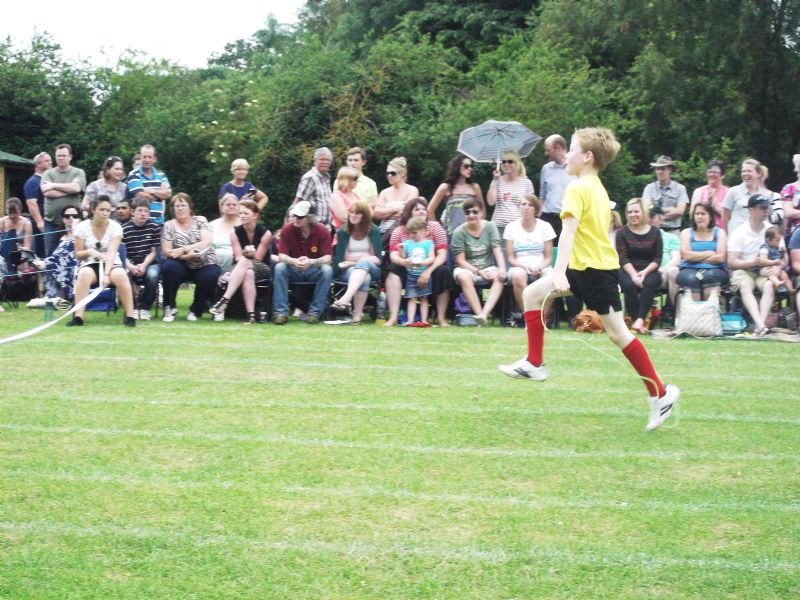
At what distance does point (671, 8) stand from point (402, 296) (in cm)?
2126

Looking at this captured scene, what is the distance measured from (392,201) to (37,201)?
563cm

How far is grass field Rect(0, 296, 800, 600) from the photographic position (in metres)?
4.32

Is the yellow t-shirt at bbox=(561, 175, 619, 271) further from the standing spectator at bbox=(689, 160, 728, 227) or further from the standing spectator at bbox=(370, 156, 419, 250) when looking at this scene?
the standing spectator at bbox=(689, 160, 728, 227)

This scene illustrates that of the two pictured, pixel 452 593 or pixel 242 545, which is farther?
pixel 242 545

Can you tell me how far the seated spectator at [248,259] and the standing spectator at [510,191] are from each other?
3.11 metres

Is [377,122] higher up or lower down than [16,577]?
higher up

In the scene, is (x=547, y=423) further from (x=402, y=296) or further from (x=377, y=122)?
(x=377, y=122)

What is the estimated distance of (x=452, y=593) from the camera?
4.12 metres

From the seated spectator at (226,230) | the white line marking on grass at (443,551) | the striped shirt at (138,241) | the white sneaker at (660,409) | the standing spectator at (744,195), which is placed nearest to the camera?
the white line marking on grass at (443,551)

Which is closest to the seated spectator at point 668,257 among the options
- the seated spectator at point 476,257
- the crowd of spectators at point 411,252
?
the crowd of spectators at point 411,252

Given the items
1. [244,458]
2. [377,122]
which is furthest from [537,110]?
[244,458]

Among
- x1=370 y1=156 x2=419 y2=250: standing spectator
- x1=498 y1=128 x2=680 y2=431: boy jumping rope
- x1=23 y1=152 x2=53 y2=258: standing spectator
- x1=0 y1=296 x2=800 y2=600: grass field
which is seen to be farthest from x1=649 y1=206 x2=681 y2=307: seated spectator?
x1=23 y1=152 x2=53 y2=258: standing spectator

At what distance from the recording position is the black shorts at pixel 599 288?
23.9 ft

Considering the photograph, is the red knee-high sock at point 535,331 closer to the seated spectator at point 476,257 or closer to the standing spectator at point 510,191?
the seated spectator at point 476,257
